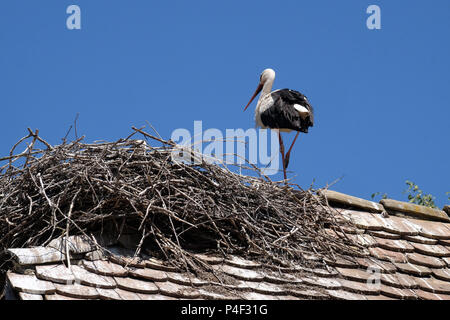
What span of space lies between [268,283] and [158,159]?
103cm

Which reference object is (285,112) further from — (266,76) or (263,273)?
(263,273)

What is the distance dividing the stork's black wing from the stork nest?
149 inches

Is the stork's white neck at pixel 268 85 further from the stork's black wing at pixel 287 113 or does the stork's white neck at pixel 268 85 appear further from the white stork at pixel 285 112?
the stork's black wing at pixel 287 113

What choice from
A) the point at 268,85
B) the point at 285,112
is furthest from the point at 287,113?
the point at 268,85

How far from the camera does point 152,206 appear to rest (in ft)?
14.1

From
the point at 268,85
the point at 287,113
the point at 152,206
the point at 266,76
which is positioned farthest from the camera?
the point at 266,76

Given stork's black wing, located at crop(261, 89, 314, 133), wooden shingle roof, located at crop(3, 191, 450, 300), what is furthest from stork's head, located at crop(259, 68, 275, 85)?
wooden shingle roof, located at crop(3, 191, 450, 300)

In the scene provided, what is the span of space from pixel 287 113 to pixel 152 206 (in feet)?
15.8

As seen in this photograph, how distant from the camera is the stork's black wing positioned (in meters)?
8.84

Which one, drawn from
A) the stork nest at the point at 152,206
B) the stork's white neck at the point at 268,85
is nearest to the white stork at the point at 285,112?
the stork's white neck at the point at 268,85

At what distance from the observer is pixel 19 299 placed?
3533mm

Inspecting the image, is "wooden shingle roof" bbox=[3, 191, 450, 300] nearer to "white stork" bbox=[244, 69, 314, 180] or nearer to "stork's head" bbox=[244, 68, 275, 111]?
"white stork" bbox=[244, 69, 314, 180]
